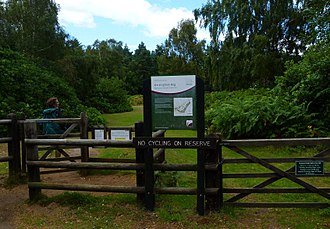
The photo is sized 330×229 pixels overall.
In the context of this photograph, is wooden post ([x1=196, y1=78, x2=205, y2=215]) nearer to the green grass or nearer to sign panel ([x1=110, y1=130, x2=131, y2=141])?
sign panel ([x1=110, y1=130, x2=131, y2=141])

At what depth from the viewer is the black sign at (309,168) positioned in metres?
4.61

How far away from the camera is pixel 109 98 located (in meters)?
32.5

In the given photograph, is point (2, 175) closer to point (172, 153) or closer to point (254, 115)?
point (172, 153)

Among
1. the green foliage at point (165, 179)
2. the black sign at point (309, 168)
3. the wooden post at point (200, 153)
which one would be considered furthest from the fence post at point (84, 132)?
the black sign at point (309, 168)

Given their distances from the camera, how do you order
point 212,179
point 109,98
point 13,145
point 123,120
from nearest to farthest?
point 212,179 < point 13,145 < point 123,120 < point 109,98

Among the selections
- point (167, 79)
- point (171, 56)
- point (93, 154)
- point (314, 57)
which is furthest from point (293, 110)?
point (171, 56)

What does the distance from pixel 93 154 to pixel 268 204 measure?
20.8 ft

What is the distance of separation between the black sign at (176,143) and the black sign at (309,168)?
1240mm

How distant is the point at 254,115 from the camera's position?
10.9 m

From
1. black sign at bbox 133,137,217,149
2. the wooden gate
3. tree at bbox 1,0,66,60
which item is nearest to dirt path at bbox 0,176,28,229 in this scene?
black sign at bbox 133,137,217,149

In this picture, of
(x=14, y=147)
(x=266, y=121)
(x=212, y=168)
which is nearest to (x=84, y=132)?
(x=14, y=147)

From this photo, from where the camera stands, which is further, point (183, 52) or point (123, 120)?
point (183, 52)

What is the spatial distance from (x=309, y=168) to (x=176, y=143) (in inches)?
75.6

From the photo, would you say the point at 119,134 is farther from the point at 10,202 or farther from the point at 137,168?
the point at 10,202
